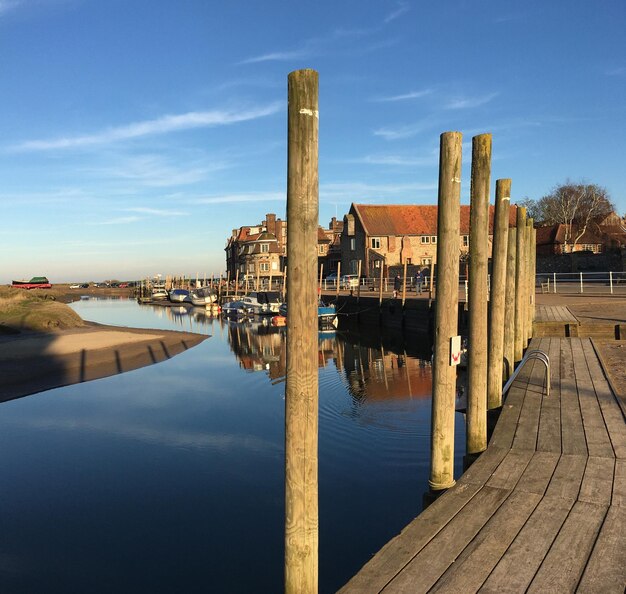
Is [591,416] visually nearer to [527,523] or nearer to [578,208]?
[527,523]

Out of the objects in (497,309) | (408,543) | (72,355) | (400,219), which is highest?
(400,219)

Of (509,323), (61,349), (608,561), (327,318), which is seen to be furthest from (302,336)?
(327,318)

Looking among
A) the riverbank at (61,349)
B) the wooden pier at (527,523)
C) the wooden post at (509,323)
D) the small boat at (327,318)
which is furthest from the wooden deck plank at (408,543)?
the small boat at (327,318)

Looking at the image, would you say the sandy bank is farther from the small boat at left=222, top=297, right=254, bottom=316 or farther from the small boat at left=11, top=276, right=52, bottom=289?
the small boat at left=11, top=276, right=52, bottom=289

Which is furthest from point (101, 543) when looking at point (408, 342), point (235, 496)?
point (408, 342)

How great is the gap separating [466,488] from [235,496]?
19.0 feet

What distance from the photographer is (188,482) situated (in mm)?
11250

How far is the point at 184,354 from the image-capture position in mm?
30734

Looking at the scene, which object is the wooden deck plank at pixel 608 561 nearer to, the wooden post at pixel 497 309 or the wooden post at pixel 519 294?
the wooden post at pixel 497 309

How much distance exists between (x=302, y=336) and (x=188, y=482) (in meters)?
8.43

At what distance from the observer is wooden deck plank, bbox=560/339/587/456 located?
6.98 metres

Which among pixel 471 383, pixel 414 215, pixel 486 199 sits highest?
pixel 414 215

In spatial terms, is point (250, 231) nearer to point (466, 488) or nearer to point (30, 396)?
point (30, 396)

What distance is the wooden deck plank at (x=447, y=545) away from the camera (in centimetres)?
407
